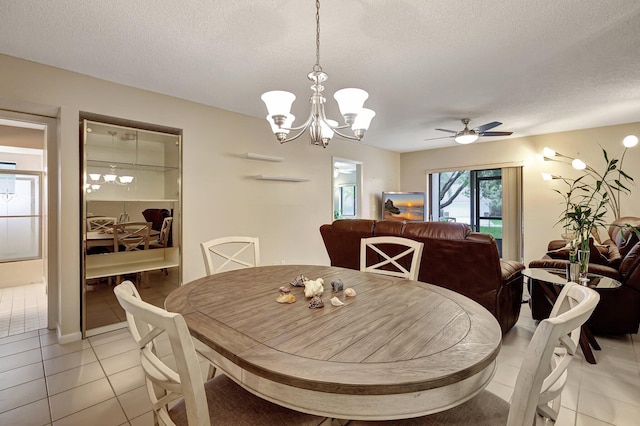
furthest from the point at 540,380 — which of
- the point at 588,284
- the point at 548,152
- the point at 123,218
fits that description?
the point at 548,152

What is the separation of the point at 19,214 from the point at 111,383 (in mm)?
3437

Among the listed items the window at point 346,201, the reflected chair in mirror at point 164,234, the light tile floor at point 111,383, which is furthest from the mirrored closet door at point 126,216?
the window at point 346,201

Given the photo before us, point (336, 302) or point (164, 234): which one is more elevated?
point (164, 234)

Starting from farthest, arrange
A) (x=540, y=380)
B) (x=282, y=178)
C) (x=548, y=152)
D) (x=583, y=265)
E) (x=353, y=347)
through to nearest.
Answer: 1. (x=548, y=152)
2. (x=282, y=178)
3. (x=583, y=265)
4. (x=353, y=347)
5. (x=540, y=380)

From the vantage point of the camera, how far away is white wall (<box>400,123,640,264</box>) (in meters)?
4.27

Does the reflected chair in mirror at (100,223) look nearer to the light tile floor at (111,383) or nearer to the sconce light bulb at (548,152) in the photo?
the light tile floor at (111,383)

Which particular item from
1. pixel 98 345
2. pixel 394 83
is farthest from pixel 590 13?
pixel 98 345

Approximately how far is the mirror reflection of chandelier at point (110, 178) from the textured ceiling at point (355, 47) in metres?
0.84

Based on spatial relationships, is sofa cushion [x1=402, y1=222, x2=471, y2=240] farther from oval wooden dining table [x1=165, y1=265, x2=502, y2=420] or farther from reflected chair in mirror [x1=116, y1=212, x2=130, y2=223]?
reflected chair in mirror [x1=116, y1=212, x2=130, y2=223]

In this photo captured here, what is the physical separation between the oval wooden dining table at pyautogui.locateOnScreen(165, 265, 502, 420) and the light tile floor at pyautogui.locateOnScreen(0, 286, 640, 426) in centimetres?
106

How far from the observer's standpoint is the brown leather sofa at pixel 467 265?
2.36 metres

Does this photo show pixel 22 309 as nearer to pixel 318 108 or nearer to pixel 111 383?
pixel 111 383

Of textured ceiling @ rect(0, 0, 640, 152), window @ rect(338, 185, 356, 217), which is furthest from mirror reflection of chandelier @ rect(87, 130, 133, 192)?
window @ rect(338, 185, 356, 217)

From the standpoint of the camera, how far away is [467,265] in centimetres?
245
